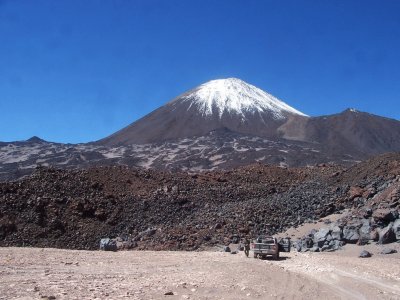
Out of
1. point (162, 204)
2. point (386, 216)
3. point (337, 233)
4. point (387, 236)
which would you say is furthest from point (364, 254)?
point (162, 204)

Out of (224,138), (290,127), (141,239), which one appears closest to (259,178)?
(141,239)

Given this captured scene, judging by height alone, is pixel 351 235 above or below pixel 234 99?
below

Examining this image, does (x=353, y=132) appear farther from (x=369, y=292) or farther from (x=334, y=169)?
(x=369, y=292)

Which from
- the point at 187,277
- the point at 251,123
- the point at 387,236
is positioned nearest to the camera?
the point at 187,277

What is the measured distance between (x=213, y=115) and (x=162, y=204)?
11467 centimetres

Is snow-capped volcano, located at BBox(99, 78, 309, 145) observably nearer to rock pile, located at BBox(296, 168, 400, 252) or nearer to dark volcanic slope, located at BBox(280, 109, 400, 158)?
dark volcanic slope, located at BBox(280, 109, 400, 158)

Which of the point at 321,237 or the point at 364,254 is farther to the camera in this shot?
the point at 321,237

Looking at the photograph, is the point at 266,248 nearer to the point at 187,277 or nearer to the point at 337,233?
the point at 337,233

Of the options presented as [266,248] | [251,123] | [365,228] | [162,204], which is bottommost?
[266,248]

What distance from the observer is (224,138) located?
109250 millimetres

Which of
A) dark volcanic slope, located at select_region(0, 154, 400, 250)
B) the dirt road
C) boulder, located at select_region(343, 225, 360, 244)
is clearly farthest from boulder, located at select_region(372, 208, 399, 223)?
the dirt road

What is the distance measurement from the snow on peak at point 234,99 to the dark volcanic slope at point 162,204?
11196cm

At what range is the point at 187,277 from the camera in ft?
40.3

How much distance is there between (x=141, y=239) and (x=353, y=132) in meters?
121
